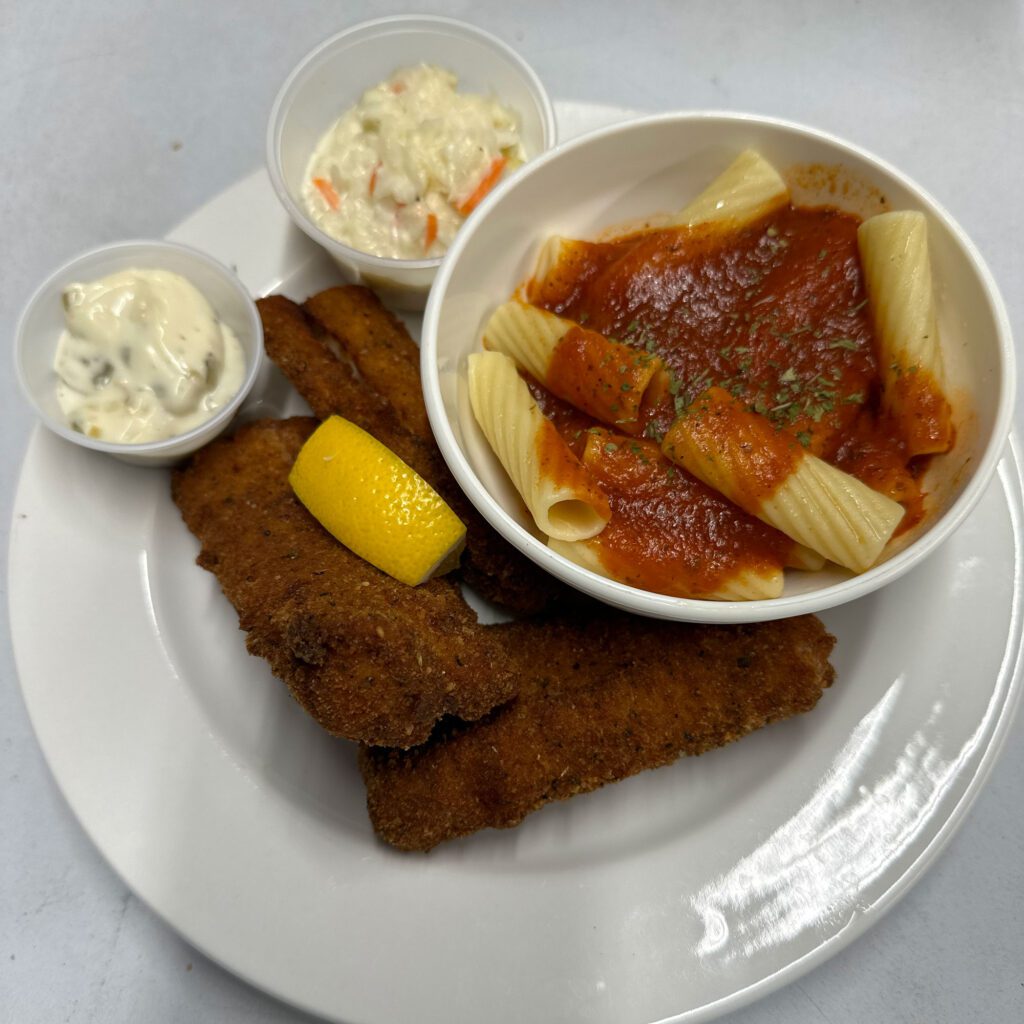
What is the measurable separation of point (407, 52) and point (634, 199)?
907mm

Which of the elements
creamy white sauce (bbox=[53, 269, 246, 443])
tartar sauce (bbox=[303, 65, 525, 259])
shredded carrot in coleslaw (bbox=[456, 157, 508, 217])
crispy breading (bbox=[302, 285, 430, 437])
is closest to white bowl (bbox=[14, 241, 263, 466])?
creamy white sauce (bbox=[53, 269, 246, 443])

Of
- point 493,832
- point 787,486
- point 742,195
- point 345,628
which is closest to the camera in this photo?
point 787,486

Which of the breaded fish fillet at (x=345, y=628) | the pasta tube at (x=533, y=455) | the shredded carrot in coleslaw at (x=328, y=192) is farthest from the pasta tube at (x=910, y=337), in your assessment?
the shredded carrot in coleslaw at (x=328, y=192)

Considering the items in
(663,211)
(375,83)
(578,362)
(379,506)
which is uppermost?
(663,211)

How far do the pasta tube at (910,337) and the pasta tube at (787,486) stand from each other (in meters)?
0.18

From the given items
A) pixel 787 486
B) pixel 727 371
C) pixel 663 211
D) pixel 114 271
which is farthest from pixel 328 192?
pixel 787 486

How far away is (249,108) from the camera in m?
2.66

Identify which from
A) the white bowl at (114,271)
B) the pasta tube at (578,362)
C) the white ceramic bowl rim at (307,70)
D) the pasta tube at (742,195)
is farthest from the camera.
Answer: the white ceramic bowl rim at (307,70)

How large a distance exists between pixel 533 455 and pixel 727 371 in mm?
449

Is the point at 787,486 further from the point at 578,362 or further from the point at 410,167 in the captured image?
the point at 410,167

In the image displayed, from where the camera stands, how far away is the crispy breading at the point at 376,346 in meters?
2.02

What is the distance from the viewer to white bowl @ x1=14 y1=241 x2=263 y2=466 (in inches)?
74.9

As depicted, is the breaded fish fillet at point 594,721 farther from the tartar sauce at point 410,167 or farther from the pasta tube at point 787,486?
the tartar sauce at point 410,167

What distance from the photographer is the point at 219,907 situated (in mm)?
1687
